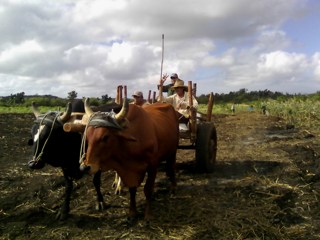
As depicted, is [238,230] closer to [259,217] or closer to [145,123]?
[259,217]

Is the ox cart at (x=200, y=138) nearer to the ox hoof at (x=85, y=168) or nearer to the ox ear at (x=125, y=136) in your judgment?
the ox ear at (x=125, y=136)

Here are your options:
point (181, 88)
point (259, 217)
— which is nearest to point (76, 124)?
point (259, 217)

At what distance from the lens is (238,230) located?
5.13 meters

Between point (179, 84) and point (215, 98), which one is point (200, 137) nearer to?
point (179, 84)

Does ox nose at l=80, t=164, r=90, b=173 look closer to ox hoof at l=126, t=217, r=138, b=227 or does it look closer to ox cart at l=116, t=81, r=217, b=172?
ox hoof at l=126, t=217, r=138, b=227

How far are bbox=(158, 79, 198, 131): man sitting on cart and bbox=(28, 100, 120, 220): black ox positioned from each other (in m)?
2.50

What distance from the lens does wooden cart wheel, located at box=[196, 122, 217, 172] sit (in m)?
7.72

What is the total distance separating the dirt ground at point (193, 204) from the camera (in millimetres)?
5195

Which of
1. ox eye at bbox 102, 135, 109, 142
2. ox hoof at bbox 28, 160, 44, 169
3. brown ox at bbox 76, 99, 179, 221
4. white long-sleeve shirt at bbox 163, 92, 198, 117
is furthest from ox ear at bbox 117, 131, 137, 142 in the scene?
white long-sleeve shirt at bbox 163, 92, 198, 117

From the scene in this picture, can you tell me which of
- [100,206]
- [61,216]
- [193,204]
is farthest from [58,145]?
[193,204]

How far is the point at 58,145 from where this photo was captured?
5859 millimetres

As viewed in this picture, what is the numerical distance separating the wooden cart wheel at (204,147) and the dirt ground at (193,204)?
8.8 inches

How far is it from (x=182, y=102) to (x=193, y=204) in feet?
9.04

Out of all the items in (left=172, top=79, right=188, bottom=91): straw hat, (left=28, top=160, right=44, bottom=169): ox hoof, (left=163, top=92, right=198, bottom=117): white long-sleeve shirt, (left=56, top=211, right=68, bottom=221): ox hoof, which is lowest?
(left=56, top=211, right=68, bottom=221): ox hoof
